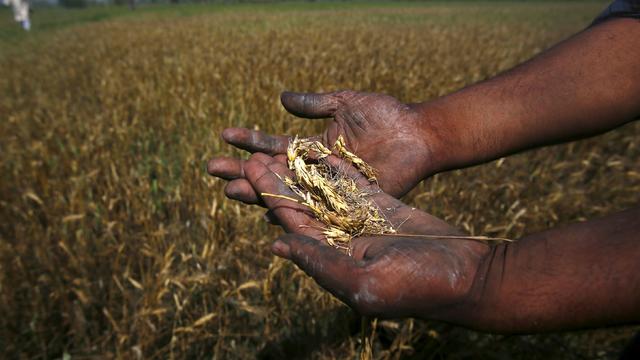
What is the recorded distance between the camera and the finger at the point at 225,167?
171 cm

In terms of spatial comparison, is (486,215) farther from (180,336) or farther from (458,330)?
(180,336)

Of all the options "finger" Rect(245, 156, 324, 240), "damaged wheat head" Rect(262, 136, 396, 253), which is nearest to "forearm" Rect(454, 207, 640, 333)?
"damaged wheat head" Rect(262, 136, 396, 253)

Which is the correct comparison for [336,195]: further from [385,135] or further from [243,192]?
[385,135]

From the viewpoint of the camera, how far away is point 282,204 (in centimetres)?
155

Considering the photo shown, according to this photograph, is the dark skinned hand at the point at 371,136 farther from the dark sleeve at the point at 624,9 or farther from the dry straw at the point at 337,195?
the dark sleeve at the point at 624,9

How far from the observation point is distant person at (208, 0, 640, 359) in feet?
3.37

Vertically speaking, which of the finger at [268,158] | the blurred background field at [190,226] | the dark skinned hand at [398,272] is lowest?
the blurred background field at [190,226]

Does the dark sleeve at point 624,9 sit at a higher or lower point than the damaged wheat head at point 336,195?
higher

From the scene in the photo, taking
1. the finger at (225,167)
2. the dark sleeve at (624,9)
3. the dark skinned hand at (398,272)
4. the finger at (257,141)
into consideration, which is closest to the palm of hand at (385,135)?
the finger at (257,141)

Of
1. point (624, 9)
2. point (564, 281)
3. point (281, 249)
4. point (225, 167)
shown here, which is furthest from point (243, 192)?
point (624, 9)

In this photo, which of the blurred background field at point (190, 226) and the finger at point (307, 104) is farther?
the blurred background field at point (190, 226)

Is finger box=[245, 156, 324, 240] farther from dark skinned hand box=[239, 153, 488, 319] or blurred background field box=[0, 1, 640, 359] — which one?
blurred background field box=[0, 1, 640, 359]

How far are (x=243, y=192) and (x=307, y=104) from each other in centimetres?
49

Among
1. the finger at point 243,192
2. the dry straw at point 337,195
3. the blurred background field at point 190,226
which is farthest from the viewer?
the blurred background field at point 190,226
